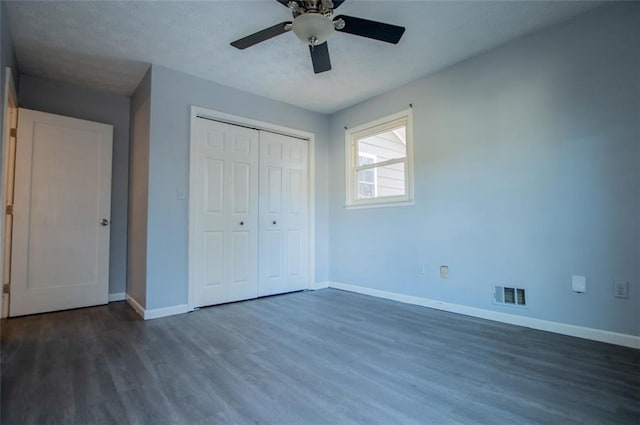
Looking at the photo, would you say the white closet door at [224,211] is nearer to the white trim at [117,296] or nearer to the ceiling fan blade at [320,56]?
the white trim at [117,296]

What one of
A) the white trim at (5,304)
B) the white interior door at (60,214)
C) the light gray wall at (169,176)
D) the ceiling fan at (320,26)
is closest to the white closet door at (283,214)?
the light gray wall at (169,176)

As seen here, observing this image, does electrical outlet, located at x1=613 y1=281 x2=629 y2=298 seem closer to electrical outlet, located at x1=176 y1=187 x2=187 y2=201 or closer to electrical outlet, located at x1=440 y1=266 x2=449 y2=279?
electrical outlet, located at x1=440 y1=266 x2=449 y2=279

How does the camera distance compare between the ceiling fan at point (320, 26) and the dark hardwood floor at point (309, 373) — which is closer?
the dark hardwood floor at point (309, 373)

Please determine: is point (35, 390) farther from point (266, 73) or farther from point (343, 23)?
point (266, 73)

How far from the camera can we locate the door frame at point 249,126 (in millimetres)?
3372

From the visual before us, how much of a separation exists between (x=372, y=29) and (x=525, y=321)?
8.72 ft

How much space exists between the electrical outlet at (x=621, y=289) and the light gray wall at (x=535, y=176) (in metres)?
0.02

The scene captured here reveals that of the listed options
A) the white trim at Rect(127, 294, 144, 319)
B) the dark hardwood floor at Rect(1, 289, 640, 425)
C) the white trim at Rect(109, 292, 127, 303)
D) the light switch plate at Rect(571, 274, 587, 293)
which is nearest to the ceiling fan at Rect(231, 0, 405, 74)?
the dark hardwood floor at Rect(1, 289, 640, 425)

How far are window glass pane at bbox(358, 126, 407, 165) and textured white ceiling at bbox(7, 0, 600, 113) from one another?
1.83ft

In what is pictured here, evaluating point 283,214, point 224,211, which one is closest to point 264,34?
point 224,211

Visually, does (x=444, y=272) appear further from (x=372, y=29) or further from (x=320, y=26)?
(x=320, y=26)

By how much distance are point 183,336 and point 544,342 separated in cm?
278

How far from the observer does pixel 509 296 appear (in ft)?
9.43

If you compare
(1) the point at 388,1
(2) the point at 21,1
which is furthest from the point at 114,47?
(1) the point at 388,1
